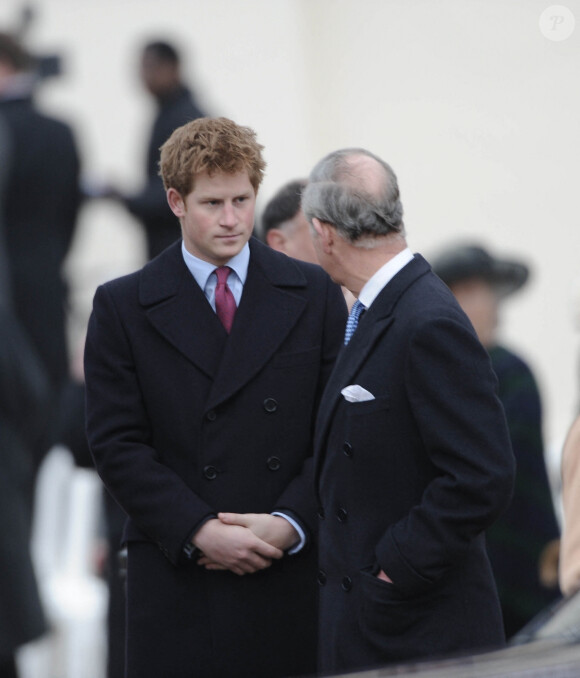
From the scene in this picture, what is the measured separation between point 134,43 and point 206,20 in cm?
44

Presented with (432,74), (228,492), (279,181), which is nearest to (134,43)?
(279,181)

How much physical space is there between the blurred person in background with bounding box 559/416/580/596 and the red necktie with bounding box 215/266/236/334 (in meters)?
0.85

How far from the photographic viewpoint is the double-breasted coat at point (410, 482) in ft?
10.2

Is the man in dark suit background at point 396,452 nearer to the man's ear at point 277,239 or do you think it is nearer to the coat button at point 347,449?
the coat button at point 347,449

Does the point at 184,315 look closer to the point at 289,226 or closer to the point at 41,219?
the point at 289,226

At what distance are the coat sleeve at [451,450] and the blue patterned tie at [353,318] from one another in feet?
0.81

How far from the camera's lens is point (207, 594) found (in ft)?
11.6

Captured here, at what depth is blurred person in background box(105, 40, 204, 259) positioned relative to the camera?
21.6 ft

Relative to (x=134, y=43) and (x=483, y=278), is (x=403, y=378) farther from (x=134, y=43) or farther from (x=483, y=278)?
(x=134, y=43)

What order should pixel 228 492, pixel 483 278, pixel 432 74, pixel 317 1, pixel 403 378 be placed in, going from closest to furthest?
pixel 403 378 → pixel 228 492 → pixel 483 278 → pixel 432 74 → pixel 317 1

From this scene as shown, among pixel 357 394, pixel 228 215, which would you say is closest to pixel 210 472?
pixel 357 394

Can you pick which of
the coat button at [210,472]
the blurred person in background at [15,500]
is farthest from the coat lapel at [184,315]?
the blurred person in background at [15,500]

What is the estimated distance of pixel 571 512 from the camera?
312 cm

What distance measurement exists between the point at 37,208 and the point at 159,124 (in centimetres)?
63
